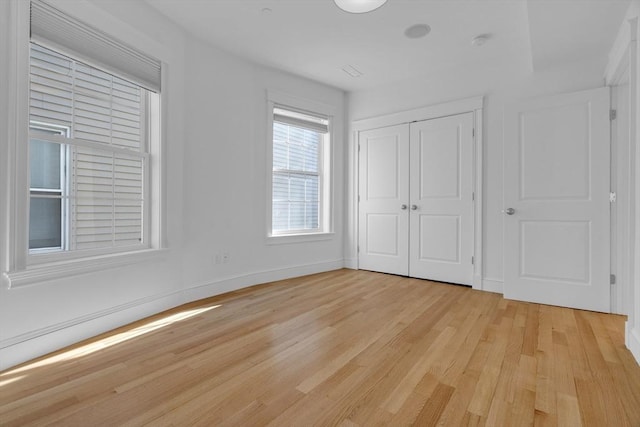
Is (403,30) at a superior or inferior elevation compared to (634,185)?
superior

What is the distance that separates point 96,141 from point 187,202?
90cm

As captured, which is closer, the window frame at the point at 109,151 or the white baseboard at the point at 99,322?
the white baseboard at the point at 99,322

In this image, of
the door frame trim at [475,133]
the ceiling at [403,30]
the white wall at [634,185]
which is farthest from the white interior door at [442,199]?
the white wall at [634,185]

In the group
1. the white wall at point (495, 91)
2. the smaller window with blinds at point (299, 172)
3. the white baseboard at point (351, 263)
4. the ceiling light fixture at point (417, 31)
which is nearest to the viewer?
the ceiling light fixture at point (417, 31)

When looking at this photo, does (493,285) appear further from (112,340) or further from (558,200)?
(112,340)

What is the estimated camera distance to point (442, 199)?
12.6 feet

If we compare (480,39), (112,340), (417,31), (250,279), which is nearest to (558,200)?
(480,39)

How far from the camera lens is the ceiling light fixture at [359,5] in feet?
7.82

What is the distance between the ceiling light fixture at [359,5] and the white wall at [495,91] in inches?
67.9

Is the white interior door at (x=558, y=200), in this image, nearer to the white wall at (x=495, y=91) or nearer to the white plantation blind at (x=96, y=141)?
the white wall at (x=495, y=91)

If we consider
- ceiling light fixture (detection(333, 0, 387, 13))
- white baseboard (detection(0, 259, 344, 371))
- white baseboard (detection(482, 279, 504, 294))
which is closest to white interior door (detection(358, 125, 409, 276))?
white baseboard (detection(482, 279, 504, 294))

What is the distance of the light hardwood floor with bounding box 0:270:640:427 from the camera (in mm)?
1389

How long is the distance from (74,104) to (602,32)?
4082 mm

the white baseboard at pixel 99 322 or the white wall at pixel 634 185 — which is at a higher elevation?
the white wall at pixel 634 185
